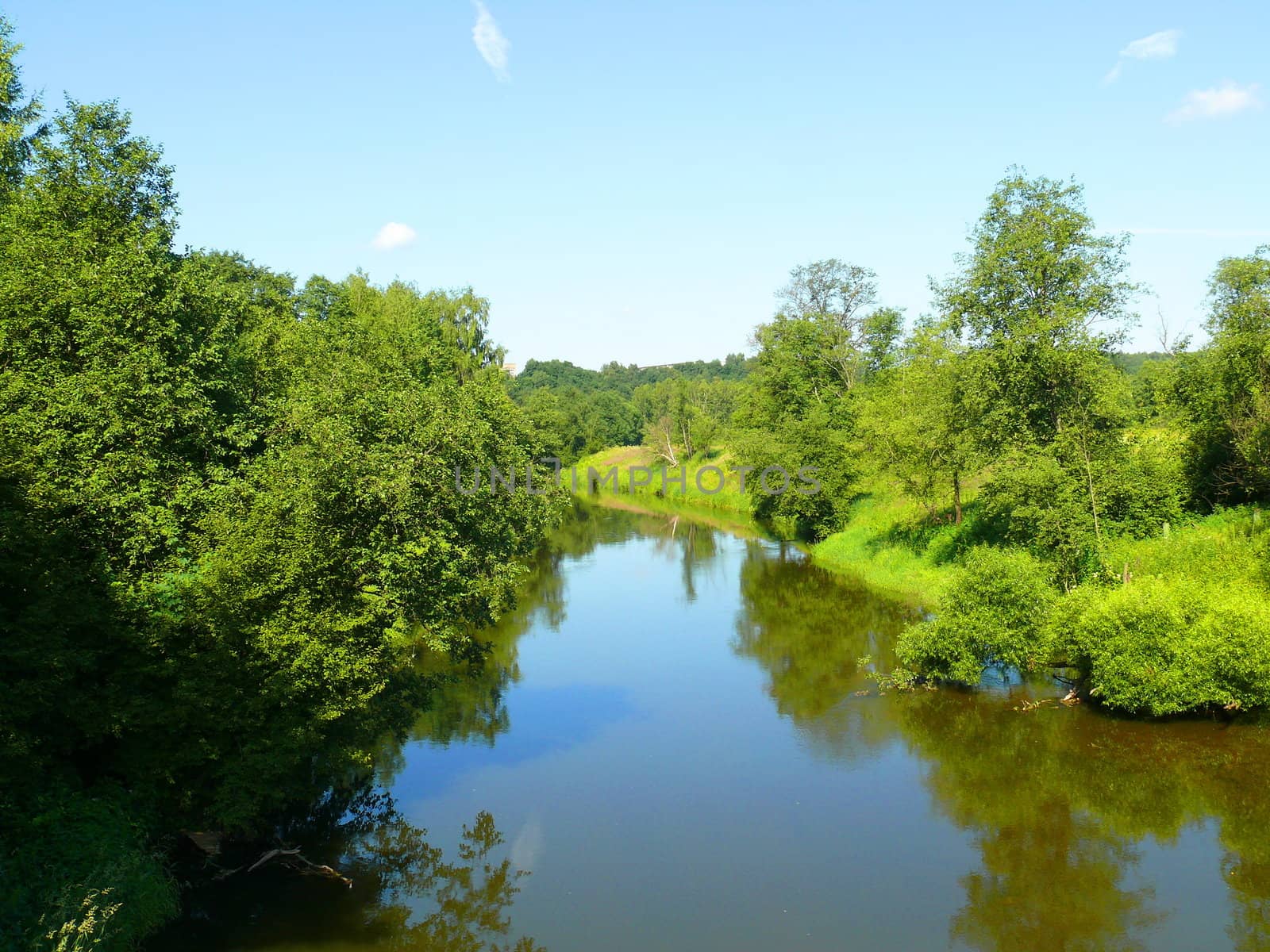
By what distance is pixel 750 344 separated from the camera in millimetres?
63344

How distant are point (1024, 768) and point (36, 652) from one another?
1917cm

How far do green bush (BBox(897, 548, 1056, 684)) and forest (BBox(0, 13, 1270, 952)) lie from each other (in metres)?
0.08

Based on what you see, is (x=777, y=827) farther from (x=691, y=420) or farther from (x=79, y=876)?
(x=691, y=420)

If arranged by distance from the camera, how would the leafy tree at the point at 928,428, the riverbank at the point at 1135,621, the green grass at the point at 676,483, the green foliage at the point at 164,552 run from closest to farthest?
the green foliage at the point at 164,552 → the riverbank at the point at 1135,621 → the leafy tree at the point at 928,428 → the green grass at the point at 676,483

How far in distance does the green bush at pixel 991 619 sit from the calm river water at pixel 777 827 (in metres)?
1.14

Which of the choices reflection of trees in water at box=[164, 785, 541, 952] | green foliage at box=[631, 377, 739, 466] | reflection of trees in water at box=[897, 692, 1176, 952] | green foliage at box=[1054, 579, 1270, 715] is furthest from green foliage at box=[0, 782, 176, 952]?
green foliage at box=[631, 377, 739, 466]

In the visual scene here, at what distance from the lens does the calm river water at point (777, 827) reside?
47.0 ft

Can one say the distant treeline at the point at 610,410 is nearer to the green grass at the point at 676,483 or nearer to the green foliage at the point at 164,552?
the green grass at the point at 676,483

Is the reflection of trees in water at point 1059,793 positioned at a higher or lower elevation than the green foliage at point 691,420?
lower

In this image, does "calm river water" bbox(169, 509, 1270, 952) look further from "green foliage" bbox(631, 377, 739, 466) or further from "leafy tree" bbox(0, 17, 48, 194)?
"green foliage" bbox(631, 377, 739, 466)

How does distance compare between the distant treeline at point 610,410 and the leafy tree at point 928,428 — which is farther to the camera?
the distant treeline at point 610,410

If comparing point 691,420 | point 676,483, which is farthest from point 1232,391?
point 691,420

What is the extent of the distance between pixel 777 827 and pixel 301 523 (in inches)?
437

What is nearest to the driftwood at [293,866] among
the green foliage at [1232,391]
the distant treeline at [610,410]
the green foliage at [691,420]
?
the green foliage at [1232,391]
